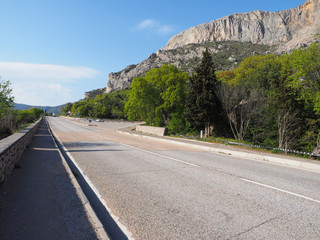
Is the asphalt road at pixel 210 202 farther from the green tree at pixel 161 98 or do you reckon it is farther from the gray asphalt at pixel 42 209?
the green tree at pixel 161 98

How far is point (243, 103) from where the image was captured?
23.1 meters

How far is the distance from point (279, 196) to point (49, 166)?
308 inches

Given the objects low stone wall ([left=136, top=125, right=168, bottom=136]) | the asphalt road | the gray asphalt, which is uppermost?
low stone wall ([left=136, top=125, right=168, bottom=136])

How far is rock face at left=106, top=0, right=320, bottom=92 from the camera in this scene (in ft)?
438

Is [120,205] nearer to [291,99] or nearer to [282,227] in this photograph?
[282,227]

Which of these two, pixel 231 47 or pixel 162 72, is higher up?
pixel 231 47

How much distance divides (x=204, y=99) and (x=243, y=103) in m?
4.72

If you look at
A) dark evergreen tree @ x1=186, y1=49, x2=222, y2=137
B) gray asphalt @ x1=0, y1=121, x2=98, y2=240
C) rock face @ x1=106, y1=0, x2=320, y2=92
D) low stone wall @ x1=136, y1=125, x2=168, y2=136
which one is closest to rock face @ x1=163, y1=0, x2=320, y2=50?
rock face @ x1=106, y1=0, x2=320, y2=92

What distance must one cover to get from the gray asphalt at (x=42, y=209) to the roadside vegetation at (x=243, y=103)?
1590 centimetres

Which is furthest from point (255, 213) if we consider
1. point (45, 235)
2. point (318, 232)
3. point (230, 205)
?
point (45, 235)

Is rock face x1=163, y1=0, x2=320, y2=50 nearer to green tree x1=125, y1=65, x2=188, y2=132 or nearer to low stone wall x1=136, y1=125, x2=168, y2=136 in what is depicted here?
green tree x1=125, y1=65, x2=188, y2=132

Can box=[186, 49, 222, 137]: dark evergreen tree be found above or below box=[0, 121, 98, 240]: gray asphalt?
above

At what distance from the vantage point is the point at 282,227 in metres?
3.33

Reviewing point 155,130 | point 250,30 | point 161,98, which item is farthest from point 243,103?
point 250,30
